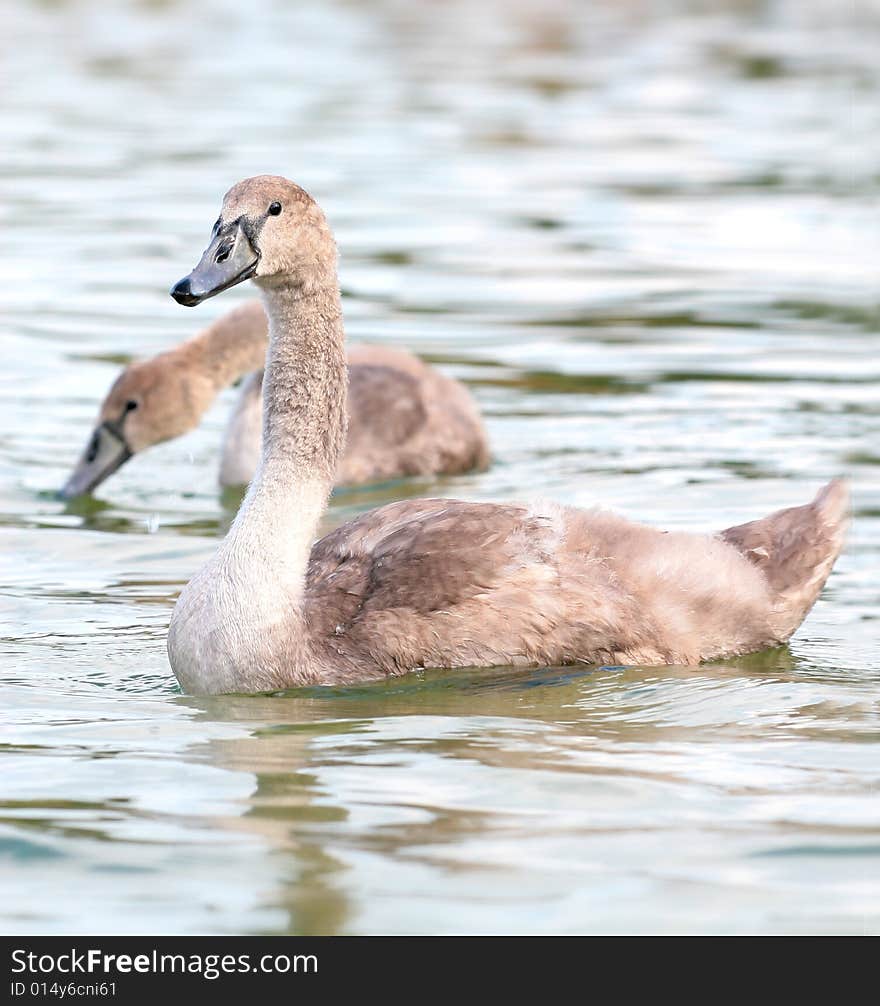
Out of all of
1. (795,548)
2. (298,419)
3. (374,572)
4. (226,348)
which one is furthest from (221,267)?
(226,348)

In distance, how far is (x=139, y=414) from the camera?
12.1 meters

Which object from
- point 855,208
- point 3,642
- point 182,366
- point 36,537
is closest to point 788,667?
point 3,642

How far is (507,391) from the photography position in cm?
1425

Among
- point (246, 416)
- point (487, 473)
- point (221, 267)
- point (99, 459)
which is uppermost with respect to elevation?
point (221, 267)

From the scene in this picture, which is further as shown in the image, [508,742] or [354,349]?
[354,349]

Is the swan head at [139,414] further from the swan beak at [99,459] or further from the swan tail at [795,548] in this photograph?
the swan tail at [795,548]

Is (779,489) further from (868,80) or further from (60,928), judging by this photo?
(868,80)

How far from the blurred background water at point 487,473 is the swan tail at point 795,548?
0.21 meters

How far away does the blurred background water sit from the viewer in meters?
5.84

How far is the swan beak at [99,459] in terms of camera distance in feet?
38.9

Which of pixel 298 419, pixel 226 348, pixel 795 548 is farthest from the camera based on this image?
pixel 226 348

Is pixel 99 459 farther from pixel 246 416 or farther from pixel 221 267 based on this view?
pixel 221 267

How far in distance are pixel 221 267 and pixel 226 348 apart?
4.69 m

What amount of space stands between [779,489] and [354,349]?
2975 mm
